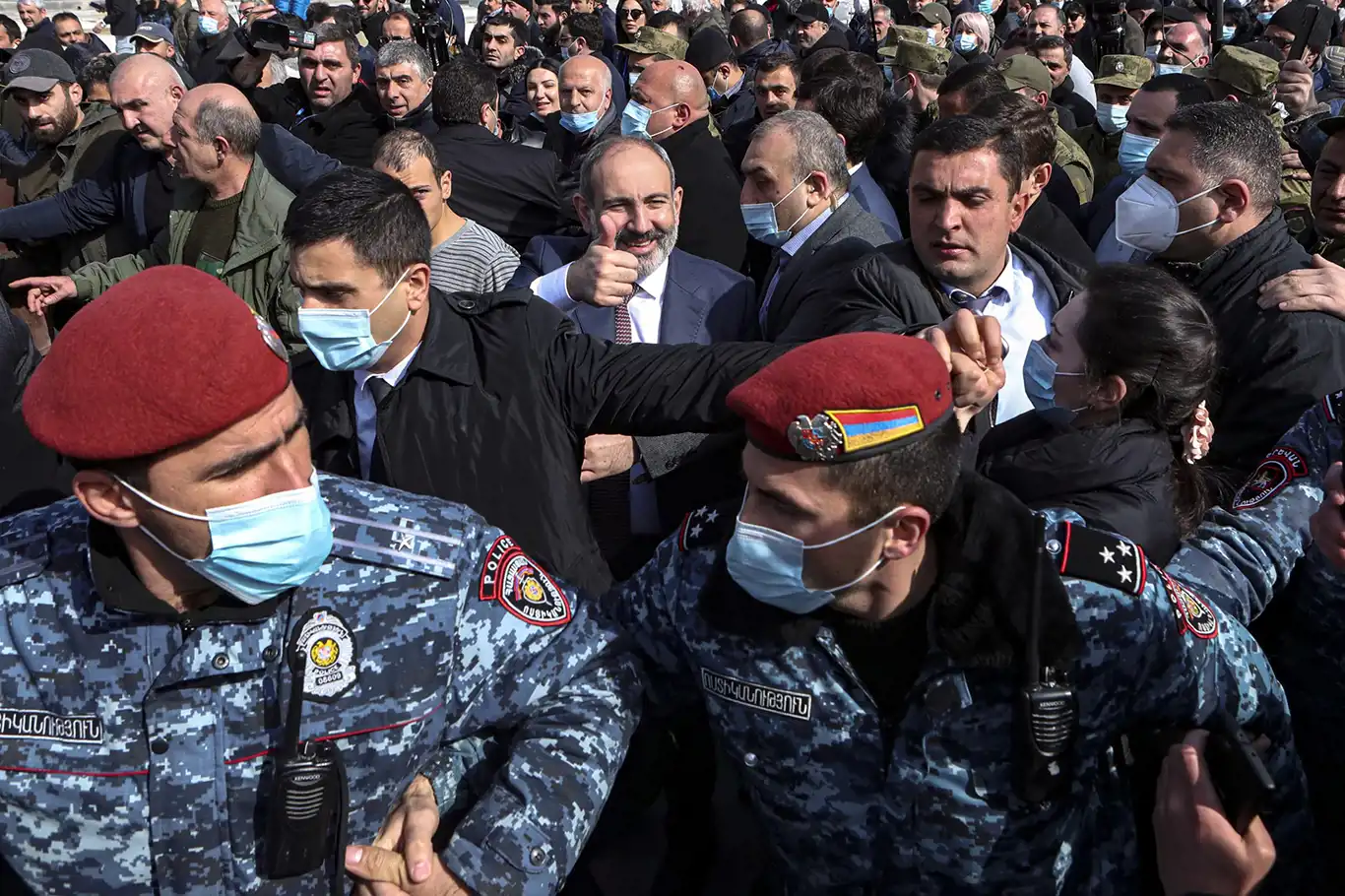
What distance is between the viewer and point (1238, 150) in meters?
4.15

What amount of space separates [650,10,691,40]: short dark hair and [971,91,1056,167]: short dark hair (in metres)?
6.11

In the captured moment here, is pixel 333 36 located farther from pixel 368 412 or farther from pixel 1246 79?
pixel 368 412

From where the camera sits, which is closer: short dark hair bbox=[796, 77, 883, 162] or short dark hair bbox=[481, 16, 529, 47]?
short dark hair bbox=[796, 77, 883, 162]

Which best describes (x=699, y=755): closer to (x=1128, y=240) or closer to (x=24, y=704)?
(x=24, y=704)

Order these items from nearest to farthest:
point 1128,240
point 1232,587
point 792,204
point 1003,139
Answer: point 1232,587
point 1003,139
point 1128,240
point 792,204

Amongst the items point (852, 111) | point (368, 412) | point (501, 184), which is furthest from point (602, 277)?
point (501, 184)

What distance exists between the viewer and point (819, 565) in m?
2.12

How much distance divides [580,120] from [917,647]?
5.76m

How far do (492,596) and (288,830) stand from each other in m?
0.51

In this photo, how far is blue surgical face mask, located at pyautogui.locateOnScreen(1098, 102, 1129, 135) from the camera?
7488 millimetres

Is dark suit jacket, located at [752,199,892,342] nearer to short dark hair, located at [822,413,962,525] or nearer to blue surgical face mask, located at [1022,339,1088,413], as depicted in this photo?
blue surgical face mask, located at [1022,339,1088,413]

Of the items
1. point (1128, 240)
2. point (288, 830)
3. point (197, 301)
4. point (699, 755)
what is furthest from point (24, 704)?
point (1128, 240)

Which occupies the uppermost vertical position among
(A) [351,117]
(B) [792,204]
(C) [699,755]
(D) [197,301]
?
(D) [197,301]

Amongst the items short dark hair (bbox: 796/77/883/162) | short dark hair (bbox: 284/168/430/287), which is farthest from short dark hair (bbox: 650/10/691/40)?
short dark hair (bbox: 284/168/430/287)
